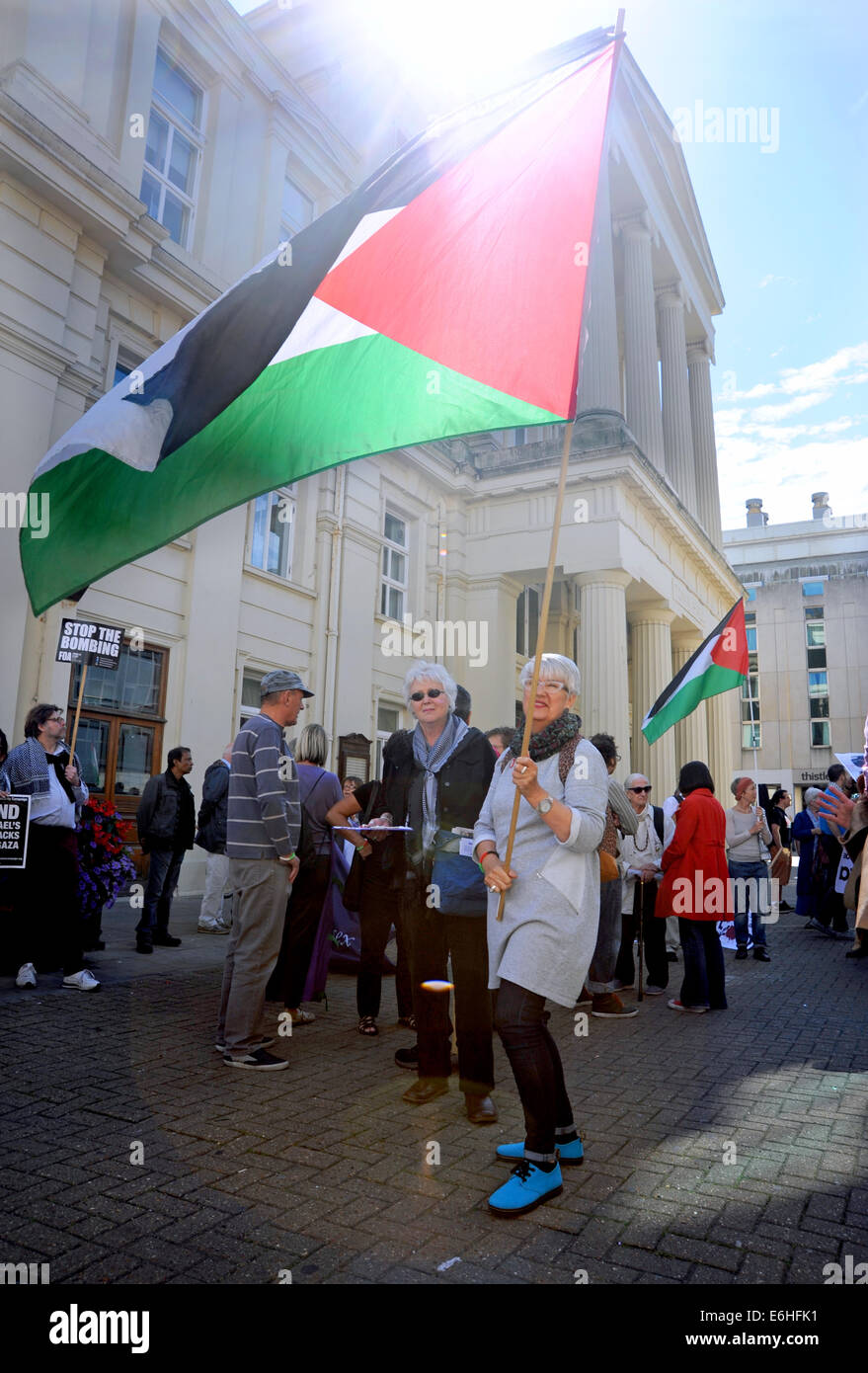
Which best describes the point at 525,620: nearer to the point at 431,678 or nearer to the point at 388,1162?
the point at 431,678

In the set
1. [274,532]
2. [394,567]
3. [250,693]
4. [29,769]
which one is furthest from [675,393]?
[29,769]

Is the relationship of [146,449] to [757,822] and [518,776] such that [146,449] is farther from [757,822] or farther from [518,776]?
[757,822]

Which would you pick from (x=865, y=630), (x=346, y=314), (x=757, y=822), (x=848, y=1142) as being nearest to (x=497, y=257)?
(x=346, y=314)

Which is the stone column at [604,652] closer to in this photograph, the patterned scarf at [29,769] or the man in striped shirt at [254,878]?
the patterned scarf at [29,769]

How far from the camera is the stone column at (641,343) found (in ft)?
84.6

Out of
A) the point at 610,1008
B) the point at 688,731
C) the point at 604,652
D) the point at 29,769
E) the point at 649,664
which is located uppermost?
the point at 649,664

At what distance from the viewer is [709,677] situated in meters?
9.77

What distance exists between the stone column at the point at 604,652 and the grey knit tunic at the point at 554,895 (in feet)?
54.6

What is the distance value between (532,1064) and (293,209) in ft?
58.9

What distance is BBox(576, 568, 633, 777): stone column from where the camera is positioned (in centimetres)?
1972

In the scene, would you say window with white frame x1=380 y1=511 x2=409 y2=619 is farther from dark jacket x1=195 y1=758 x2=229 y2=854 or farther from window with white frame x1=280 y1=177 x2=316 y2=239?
dark jacket x1=195 y1=758 x2=229 y2=854

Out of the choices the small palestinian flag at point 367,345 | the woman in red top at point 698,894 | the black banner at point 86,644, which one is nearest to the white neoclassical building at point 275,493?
the black banner at point 86,644

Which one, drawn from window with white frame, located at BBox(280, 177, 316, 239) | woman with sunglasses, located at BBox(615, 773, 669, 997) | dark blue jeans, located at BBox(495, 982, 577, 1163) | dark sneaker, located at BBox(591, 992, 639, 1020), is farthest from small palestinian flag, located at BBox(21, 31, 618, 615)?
window with white frame, located at BBox(280, 177, 316, 239)

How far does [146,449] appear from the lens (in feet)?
12.3
